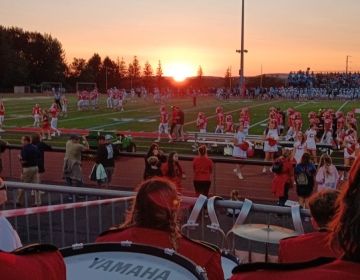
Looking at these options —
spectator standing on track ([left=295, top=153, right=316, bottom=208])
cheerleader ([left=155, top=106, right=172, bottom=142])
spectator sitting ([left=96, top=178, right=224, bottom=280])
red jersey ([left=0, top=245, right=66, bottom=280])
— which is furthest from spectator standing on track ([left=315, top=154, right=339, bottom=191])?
cheerleader ([left=155, top=106, right=172, bottom=142])

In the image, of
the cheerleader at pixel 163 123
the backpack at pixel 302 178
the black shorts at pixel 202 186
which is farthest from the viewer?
the cheerleader at pixel 163 123

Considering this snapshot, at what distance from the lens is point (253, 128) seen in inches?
1077

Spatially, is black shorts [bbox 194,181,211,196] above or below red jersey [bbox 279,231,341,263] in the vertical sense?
below

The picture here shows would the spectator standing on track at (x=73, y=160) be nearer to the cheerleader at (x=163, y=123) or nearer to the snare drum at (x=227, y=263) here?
the snare drum at (x=227, y=263)

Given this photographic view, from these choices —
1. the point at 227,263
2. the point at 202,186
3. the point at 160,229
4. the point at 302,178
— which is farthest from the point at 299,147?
the point at 160,229

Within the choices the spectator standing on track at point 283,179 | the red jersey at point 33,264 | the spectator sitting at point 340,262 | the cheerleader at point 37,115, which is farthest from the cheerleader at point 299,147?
the cheerleader at point 37,115

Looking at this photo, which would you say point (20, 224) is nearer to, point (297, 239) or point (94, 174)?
point (94, 174)

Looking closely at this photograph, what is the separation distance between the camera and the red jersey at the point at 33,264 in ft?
4.20

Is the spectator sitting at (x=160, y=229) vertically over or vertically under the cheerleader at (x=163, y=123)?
over

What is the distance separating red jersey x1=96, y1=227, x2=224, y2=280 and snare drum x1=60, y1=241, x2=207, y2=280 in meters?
0.38

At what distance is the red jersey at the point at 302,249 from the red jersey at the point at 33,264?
3.80 ft

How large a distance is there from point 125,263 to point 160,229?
23.9 inches

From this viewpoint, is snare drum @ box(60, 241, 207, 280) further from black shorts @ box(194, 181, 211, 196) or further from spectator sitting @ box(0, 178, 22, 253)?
black shorts @ box(194, 181, 211, 196)

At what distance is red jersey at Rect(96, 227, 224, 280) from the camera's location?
2.33m
